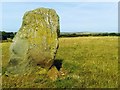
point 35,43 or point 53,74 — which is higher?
point 35,43

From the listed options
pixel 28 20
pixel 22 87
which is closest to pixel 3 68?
pixel 28 20

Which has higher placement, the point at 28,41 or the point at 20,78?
the point at 28,41

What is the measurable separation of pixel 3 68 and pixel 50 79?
3.91m

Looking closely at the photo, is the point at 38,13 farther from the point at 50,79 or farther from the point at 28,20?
the point at 50,79

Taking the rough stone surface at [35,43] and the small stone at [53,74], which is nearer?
the small stone at [53,74]

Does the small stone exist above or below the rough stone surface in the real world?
below

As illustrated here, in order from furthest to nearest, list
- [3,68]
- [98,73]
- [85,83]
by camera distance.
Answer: [3,68], [98,73], [85,83]

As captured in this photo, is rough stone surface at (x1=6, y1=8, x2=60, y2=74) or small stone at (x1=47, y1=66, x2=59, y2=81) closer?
small stone at (x1=47, y1=66, x2=59, y2=81)

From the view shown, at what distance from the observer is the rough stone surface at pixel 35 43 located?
653 inches

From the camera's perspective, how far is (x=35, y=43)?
1669 centimetres

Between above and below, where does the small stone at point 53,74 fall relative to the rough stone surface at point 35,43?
below

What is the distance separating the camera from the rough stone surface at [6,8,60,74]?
1659cm

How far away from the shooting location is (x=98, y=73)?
16891mm

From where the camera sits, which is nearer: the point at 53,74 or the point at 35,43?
the point at 53,74
